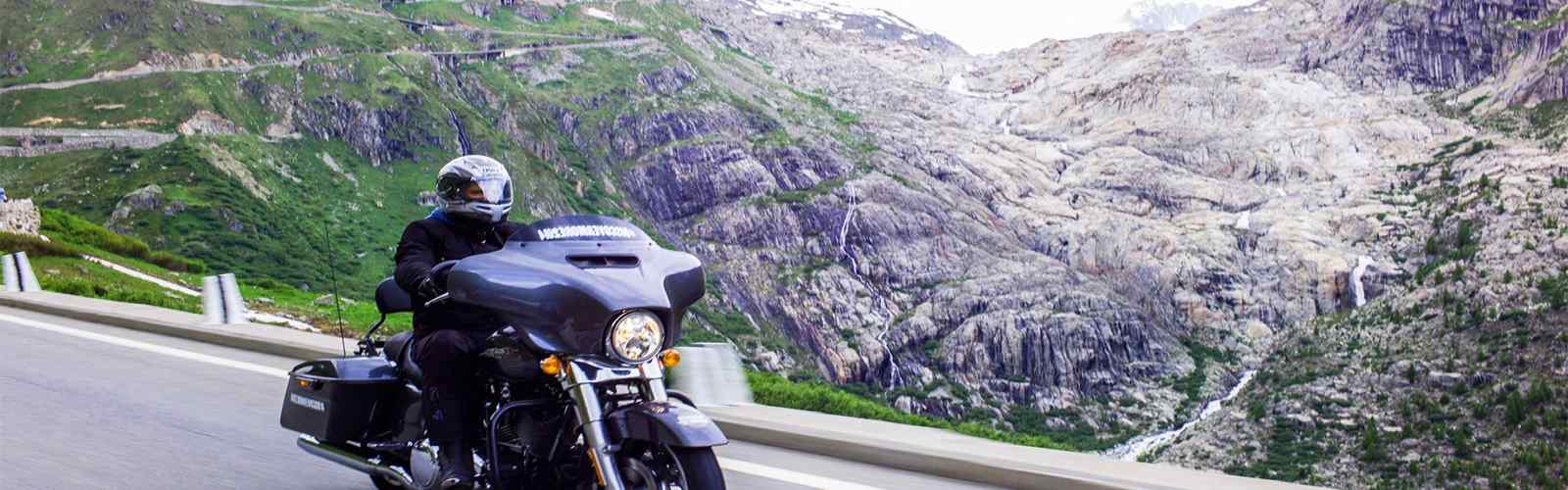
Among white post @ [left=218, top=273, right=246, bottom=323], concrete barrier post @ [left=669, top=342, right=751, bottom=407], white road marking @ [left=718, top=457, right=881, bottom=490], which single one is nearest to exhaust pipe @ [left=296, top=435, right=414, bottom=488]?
white road marking @ [left=718, top=457, right=881, bottom=490]

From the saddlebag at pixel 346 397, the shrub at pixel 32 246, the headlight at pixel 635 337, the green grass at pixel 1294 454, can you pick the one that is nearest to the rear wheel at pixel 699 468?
the headlight at pixel 635 337

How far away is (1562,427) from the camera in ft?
600

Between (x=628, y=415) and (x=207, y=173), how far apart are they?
7467 inches

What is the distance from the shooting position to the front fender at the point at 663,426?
450cm

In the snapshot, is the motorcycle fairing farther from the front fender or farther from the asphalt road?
the asphalt road

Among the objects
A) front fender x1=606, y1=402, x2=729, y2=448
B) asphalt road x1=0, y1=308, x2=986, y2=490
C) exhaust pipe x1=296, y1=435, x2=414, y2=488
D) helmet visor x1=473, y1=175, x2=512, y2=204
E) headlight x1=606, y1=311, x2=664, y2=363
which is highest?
helmet visor x1=473, y1=175, x2=512, y2=204

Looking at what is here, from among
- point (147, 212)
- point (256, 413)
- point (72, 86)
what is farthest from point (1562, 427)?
point (72, 86)

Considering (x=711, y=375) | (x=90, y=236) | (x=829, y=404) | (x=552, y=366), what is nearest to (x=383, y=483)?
(x=552, y=366)

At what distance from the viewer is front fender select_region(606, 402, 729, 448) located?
4.50m

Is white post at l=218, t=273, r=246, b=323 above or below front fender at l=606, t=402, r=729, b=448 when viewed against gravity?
below

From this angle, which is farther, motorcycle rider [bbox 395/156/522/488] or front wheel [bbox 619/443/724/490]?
motorcycle rider [bbox 395/156/522/488]

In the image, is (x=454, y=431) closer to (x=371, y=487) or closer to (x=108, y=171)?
(x=371, y=487)

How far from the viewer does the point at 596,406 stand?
466 centimetres

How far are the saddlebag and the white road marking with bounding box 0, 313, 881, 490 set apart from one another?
2399mm
